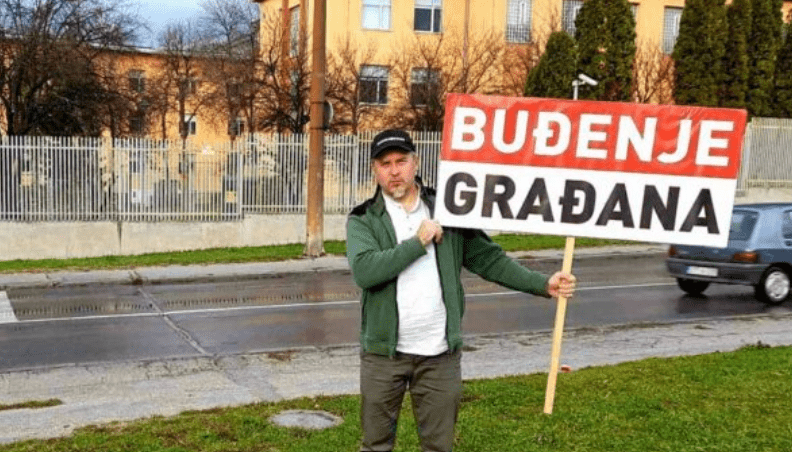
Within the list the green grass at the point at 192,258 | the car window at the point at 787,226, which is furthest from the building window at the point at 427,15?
the car window at the point at 787,226

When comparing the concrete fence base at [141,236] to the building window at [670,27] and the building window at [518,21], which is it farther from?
the building window at [670,27]

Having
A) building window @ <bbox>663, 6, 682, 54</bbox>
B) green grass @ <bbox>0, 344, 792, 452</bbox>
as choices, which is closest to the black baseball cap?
green grass @ <bbox>0, 344, 792, 452</bbox>

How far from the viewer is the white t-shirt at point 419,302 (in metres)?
4.12

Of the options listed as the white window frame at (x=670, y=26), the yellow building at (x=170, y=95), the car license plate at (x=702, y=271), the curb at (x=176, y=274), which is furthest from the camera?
the white window frame at (x=670, y=26)

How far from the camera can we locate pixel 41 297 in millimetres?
15133

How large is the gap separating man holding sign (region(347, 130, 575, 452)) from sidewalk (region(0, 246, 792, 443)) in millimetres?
2971

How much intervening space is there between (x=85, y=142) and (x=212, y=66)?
20.2 m

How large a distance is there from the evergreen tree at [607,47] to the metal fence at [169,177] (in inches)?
301

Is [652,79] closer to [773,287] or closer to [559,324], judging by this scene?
[773,287]

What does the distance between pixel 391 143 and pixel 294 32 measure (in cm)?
3312

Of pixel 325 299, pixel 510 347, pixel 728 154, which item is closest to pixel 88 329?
pixel 325 299

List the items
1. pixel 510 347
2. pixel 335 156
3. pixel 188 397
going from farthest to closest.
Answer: pixel 335 156 < pixel 510 347 < pixel 188 397

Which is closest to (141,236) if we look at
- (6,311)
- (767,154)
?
(6,311)

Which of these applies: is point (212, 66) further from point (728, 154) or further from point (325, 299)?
point (728, 154)
